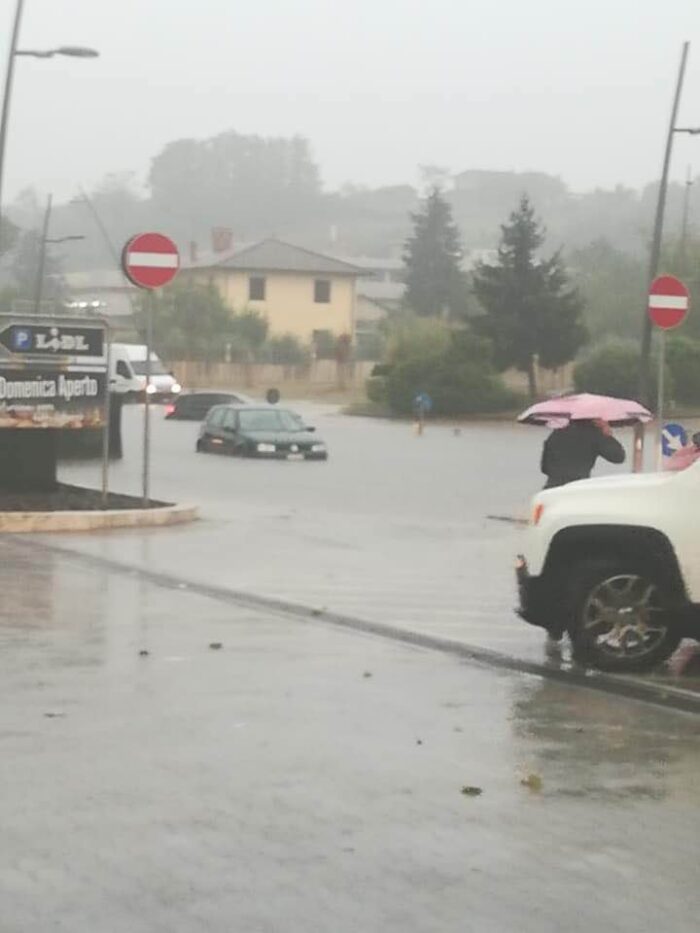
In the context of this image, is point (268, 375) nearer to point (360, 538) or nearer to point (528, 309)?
point (528, 309)

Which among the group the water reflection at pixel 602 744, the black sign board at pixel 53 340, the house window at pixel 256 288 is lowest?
the water reflection at pixel 602 744

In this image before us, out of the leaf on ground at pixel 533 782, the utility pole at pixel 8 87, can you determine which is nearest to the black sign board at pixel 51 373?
the utility pole at pixel 8 87

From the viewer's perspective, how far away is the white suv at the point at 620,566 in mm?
10617

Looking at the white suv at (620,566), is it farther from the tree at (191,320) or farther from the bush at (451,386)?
the tree at (191,320)

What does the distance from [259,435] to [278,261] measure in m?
77.1

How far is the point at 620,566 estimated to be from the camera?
35.6 ft

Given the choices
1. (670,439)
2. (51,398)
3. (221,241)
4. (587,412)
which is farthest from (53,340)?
(221,241)

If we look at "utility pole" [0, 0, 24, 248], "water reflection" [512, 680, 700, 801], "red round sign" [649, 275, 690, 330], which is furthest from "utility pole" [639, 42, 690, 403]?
"water reflection" [512, 680, 700, 801]

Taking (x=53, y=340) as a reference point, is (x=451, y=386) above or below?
below

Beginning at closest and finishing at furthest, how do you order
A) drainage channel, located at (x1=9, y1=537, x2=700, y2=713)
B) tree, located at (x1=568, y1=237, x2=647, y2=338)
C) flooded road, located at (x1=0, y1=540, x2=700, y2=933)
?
flooded road, located at (x1=0, y1=540, x2=700, y2=933) → drainage channel, located at (x1=9, y1=537, x2=700, y2=713) → tree, located at (x1=568, y1=237, x2=647, y2=338)

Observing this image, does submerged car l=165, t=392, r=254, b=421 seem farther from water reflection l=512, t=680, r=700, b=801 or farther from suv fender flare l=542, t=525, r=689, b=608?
water reflection l=512, t=680, r=700, b=801

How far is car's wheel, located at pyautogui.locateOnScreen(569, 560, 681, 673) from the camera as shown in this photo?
10.8 m

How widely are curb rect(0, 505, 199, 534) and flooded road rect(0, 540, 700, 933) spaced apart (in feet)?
22.4

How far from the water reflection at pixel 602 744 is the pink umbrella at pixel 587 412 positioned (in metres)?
5.38
